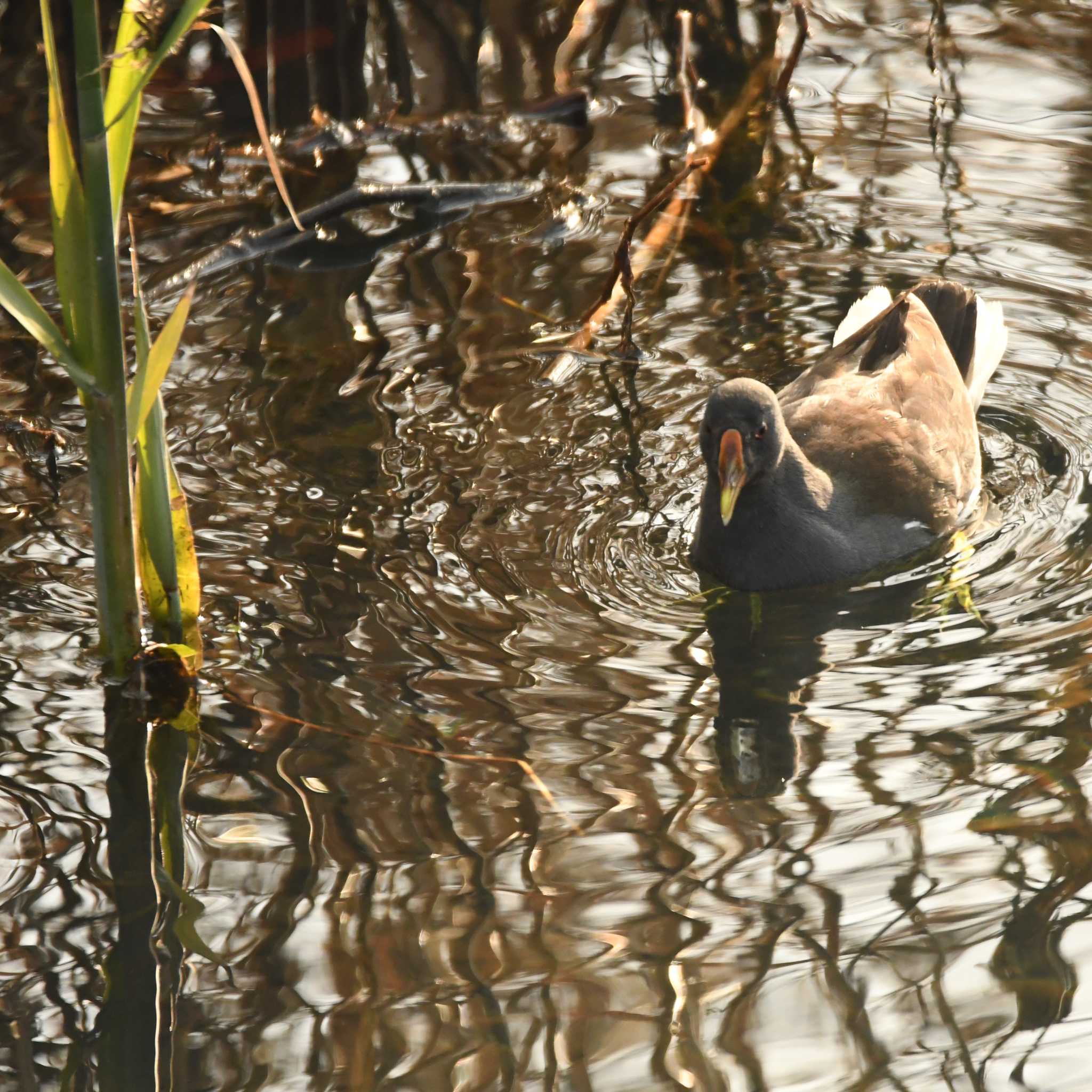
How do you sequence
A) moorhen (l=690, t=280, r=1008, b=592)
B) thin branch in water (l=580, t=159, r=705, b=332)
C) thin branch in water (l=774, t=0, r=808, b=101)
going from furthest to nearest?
thin branch in water (l=774, t=0, r=808, b=101)
thin branch in water (l=580, t=159, r=705, b=332)
moorhen (l=690, t=280, r=1008, b=592)

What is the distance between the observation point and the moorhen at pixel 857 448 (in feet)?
13.3

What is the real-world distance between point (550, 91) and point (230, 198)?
4.93 feet

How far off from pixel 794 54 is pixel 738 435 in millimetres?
2920

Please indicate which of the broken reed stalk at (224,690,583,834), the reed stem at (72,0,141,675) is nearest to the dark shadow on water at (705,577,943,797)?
the broken reed stalk at (224,690,583,834)

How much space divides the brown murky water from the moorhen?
0.11 m

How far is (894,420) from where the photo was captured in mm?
4531

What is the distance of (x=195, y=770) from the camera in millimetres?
3354

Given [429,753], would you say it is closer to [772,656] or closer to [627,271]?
[772,656]

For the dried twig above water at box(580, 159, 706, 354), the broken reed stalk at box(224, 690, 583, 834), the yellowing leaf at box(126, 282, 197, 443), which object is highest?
the yellowing leaf at box(126, 282, 197, 443)

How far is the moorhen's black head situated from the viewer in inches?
155

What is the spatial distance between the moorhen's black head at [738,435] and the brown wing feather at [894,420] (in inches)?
13.6

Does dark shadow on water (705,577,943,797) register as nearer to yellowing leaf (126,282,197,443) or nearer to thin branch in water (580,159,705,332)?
thin branch in water (580,159,705,332)

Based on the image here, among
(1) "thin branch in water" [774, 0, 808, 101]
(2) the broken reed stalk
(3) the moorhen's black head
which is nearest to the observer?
(2) the broken reed stalk

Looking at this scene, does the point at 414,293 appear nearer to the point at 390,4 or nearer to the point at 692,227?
the point at 692,227
